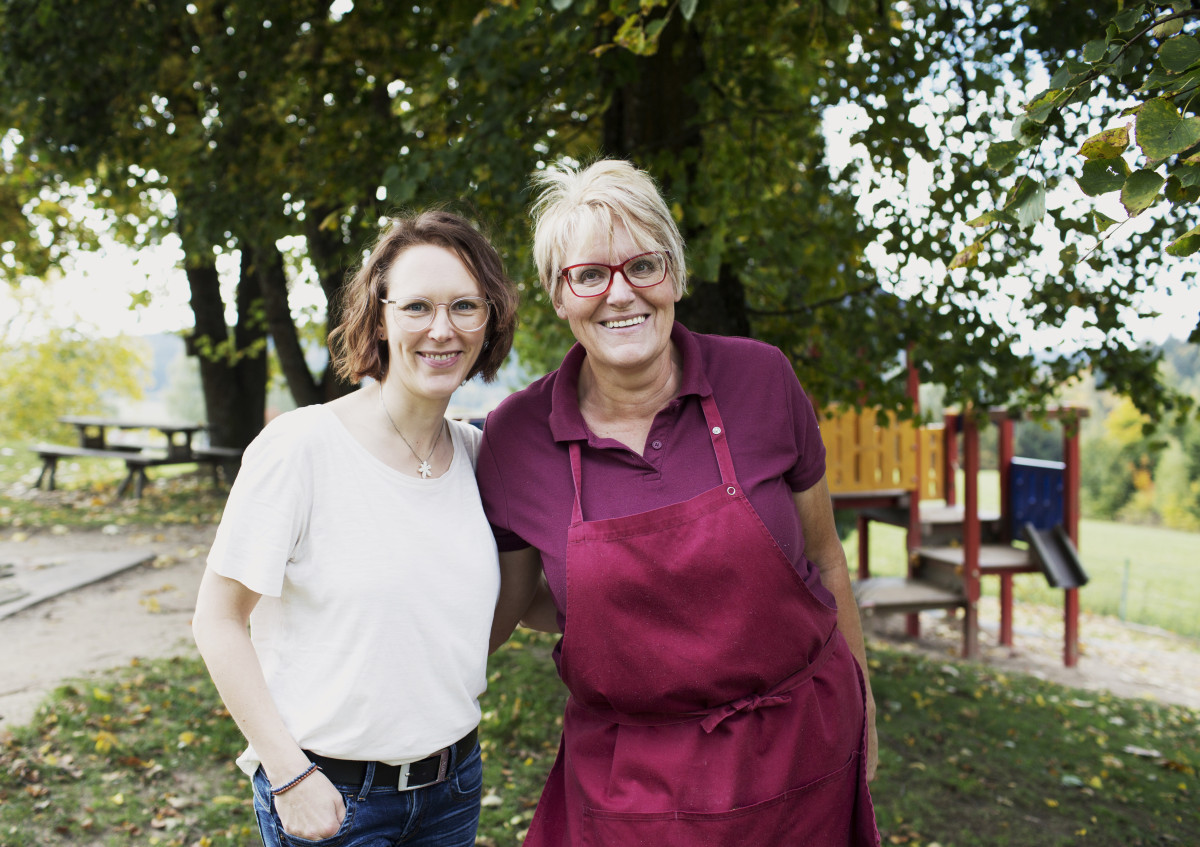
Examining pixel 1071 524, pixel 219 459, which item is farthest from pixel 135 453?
pixel 1071 524

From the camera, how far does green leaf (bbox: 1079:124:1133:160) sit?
1.50 m

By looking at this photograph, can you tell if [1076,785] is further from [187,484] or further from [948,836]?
[187,484]

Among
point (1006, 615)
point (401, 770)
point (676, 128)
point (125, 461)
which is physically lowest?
point (1006, 615)

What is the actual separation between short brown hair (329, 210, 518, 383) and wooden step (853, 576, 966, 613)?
7.50 meters

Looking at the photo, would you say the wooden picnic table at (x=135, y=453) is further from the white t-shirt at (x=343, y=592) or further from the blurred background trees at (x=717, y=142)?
the white t-shirt at (x=343, y=592)

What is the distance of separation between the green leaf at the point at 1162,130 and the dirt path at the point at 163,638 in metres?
5.13

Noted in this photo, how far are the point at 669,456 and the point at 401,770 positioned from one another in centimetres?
83

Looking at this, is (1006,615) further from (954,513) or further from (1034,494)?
(1034,494)

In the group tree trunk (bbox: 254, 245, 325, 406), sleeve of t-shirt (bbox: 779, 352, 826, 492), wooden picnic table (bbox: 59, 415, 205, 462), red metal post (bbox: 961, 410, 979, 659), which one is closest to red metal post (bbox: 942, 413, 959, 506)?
red metal post (bbox: 961, 410, 979, 659)

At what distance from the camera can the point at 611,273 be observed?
197 centimetres

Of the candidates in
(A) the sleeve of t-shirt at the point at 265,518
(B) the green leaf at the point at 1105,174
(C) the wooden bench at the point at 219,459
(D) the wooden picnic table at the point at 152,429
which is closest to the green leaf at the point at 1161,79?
(B) the green leaf at the point at 1105,174

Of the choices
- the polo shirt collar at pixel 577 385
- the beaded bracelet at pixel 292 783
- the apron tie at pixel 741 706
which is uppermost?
the polo shirt collar at pixel 577 385

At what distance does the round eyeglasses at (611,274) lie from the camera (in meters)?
1.97

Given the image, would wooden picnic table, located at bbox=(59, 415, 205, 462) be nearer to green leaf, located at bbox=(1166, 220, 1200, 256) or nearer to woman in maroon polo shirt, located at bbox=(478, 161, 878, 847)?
woman in maroon polo shirt, located at bbox=(478, 161, 878, 847)
